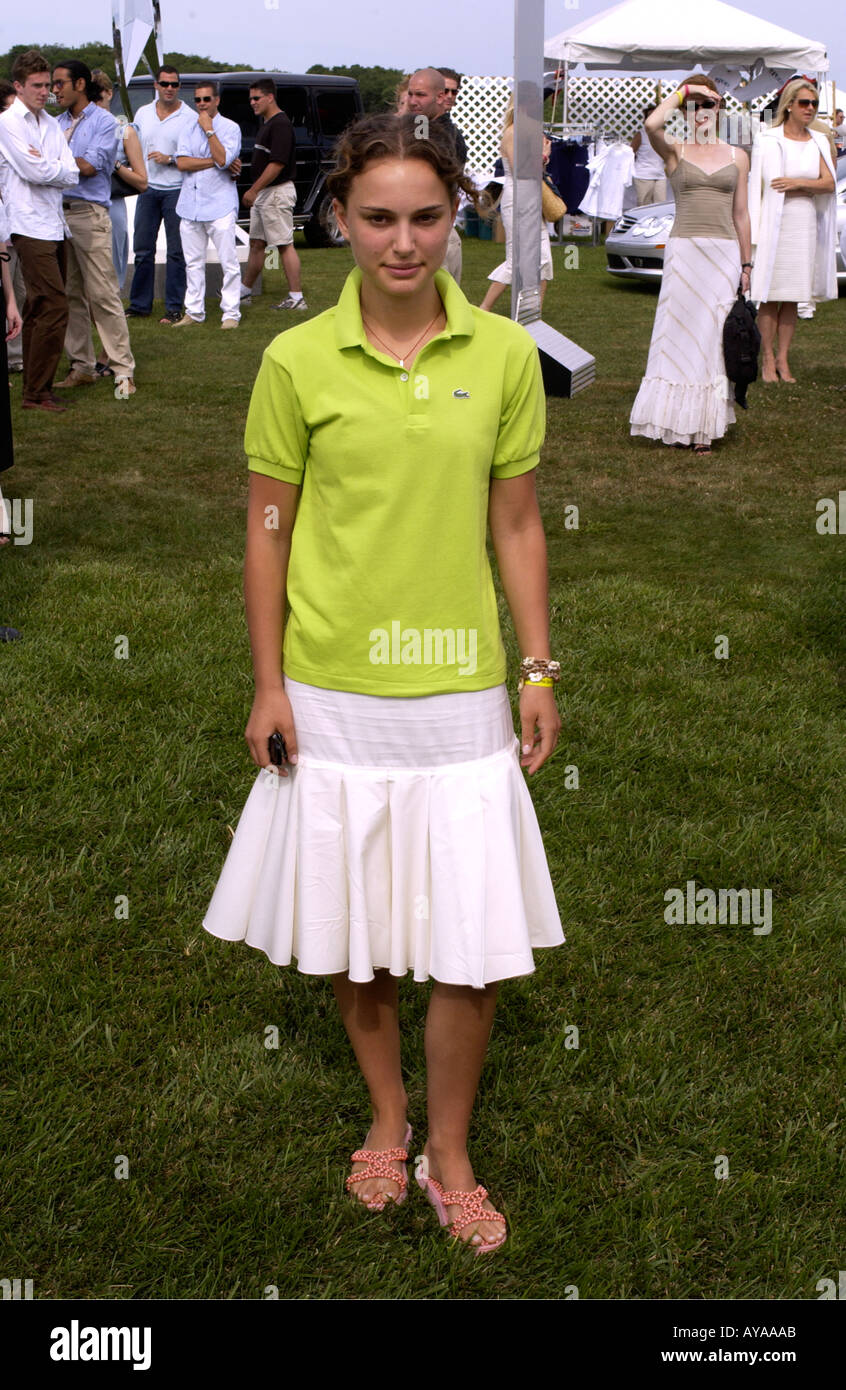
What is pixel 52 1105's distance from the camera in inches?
112

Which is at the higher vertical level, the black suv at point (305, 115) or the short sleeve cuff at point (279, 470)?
the black suv at point (305, 115)

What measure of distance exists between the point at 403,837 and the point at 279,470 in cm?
64

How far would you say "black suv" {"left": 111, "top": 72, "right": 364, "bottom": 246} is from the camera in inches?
825

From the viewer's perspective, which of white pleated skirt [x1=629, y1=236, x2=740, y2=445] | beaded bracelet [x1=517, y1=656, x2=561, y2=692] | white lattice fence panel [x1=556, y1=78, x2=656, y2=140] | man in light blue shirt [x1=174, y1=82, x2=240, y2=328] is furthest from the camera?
white lattice fence panel [x1=556, y1=78, x2=656, y2=140]

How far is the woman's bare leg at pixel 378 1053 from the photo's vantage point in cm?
255

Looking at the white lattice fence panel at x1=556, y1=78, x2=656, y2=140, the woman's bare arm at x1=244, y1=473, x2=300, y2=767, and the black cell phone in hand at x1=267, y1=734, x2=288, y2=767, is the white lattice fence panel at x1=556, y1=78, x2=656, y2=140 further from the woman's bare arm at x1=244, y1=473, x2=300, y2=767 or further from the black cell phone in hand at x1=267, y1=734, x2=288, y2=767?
the black cell phone in hand at x1=267, y1=734, x2=288, y2=767

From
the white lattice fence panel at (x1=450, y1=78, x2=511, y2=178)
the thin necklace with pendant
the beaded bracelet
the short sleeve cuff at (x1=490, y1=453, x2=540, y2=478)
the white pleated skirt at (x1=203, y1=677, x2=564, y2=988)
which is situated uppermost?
the white lattice fence panel at (x1=450, y1=78, x2=511, y2=178)

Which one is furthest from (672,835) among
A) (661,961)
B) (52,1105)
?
(52,1105)

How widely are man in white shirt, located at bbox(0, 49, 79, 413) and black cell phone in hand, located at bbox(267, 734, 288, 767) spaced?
24.6ft

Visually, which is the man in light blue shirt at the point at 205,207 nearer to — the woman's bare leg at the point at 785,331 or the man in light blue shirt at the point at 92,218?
the man in light blue shirt at the point at 92,218

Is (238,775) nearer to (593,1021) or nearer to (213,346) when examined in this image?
(593,1021)

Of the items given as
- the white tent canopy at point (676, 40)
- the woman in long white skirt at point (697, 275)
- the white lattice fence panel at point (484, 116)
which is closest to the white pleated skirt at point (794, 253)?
the woman in long white skirt at point (697, 275)

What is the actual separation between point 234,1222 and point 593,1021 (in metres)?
0.99

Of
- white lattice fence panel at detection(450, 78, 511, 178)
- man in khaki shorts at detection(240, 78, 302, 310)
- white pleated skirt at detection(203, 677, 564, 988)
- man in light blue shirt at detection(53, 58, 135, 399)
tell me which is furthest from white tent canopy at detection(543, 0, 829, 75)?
white pleated skirt at detection(203, 677, 564, 988)
